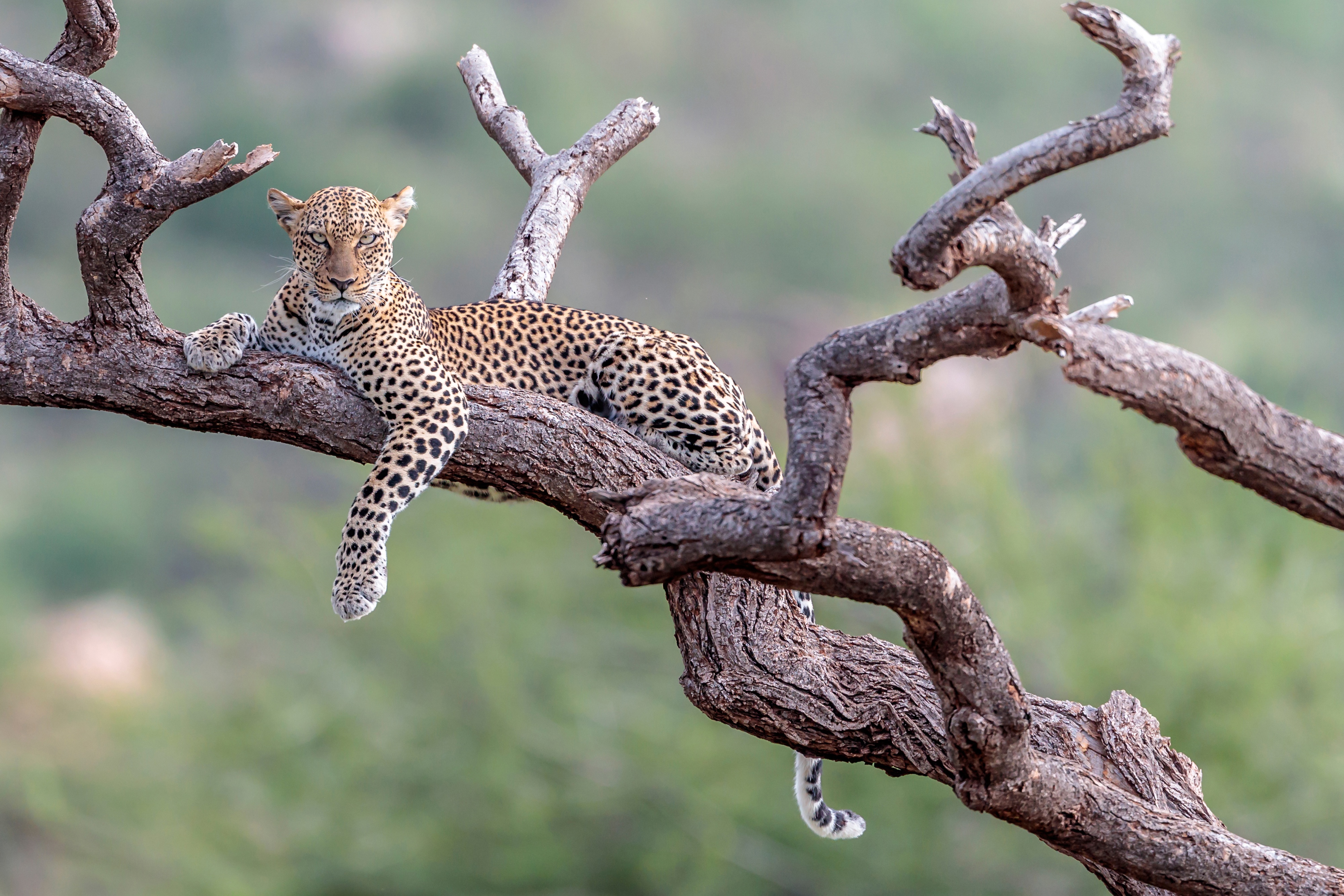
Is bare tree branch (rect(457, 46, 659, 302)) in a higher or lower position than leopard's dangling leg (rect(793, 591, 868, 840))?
higher

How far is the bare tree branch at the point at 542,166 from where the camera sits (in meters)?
6.75

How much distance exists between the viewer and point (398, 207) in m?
5.80

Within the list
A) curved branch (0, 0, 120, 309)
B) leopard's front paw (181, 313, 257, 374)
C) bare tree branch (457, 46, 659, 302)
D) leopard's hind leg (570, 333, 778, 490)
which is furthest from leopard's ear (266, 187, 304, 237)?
leopard's hind leg (570, 333, 778, 490)

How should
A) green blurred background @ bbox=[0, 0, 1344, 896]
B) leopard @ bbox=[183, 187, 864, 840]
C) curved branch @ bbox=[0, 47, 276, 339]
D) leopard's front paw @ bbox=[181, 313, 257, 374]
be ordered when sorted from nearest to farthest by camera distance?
curved branch @ bbox=[0, 47, 276, 339], leopard's front paw @ bbox=[181, 313, 257, 374], leopard @ bbox=[183, 187, 864, 840], green blurred background @ bbox=[0, 0, 1344, 896]

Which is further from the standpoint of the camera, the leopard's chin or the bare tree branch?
the bare tree branch

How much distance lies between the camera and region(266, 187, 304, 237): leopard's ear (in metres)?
5.56

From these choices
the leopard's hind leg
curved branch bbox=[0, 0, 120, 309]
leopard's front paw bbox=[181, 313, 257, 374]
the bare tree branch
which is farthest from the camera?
the bare tree branch

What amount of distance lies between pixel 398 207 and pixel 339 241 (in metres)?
0.44

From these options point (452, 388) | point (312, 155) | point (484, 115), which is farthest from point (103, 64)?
point (312, 155)

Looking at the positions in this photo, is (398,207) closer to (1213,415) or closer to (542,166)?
(542,166)

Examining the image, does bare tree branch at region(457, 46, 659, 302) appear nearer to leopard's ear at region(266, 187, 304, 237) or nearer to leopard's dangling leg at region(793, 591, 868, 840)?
leopard's ear at region(266, 187, 304, 237)

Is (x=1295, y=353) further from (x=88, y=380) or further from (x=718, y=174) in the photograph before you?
(x=88, y=380)

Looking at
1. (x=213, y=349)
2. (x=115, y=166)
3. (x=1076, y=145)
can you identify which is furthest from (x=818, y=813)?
(x=115, y=166)

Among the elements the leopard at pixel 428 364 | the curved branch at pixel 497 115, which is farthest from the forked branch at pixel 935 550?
the curved branch at pixel 497 115
